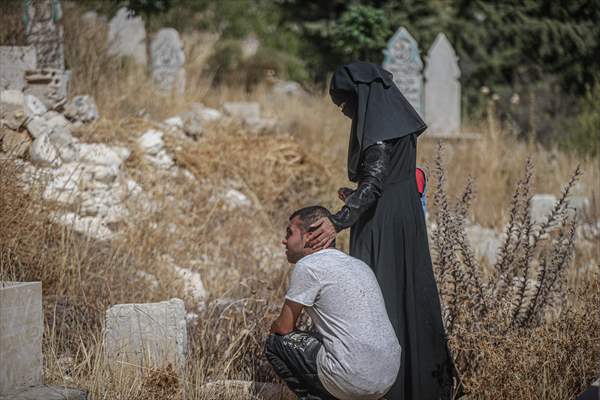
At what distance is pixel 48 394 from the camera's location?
3.26 metres

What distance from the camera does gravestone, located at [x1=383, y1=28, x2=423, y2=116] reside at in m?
10.4

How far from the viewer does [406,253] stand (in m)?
3.71

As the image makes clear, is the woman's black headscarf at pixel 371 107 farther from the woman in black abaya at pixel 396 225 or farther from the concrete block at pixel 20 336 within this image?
the concrete block at pixel 20 336

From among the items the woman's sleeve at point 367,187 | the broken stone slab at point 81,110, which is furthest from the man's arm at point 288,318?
the broken stone slab at point 81,110

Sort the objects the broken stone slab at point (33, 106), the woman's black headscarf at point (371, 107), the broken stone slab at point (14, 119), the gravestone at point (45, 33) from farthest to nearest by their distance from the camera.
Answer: the gravestone at point (45, 33) < the broken stone slab at point (33, 106) < the broken stone slab at point (14, 119) < the woman's black headscarf at point (371, 107)

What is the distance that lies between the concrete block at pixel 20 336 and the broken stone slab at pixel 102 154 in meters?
3.79

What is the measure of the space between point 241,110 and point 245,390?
592cm

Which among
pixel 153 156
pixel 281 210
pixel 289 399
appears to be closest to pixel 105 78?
pixel 153 156

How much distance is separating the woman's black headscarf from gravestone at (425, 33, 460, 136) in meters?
7.92

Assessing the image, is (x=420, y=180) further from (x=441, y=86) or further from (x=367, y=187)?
(x=441, y=86)

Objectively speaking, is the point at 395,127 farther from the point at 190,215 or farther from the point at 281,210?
the point at 281,210

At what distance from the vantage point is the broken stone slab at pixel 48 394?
126 inches

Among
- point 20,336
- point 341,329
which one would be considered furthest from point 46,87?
point 341,329

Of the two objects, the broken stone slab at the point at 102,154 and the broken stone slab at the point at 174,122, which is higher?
the broken stone slab at the point at 174,122
